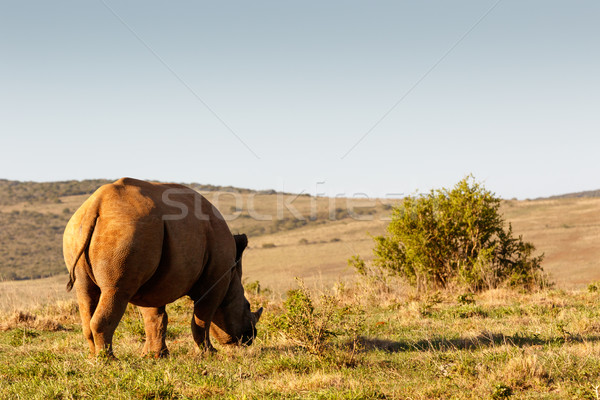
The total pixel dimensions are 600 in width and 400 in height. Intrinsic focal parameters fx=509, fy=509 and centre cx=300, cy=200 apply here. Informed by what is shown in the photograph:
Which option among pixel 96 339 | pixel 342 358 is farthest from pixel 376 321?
pixel 96 339

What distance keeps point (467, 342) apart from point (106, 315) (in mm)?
5627

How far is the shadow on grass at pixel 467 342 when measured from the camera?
8.02 metres

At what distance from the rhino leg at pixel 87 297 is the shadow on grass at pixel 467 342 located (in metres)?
4.05

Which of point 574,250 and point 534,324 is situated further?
point 574,250

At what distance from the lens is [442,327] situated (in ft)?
32.9

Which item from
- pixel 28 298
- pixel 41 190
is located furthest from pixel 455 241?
pixel 41 190

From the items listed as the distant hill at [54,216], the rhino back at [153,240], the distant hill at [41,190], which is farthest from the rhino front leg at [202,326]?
the distant hill at [41,190]

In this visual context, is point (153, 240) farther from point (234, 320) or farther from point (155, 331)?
point (234, 320)

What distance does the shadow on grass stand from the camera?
8019 mm

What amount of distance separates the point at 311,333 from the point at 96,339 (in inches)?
119

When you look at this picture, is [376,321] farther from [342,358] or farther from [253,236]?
[253,236]

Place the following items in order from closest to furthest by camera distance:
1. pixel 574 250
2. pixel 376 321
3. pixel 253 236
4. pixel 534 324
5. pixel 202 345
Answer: pixel 202 345, pixel 534 324, pixel 376 321, pixel 574 250, pixel 253 236

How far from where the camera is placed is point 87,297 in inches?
279

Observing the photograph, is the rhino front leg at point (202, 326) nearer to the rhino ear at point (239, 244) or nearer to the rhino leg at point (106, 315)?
the rhino ear at point (239, 244)
